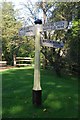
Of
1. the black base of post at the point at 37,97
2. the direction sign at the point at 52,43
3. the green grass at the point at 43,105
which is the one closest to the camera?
the green grass at the point at 43,105

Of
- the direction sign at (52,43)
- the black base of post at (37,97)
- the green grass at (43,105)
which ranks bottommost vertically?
the green grass at (43,105)

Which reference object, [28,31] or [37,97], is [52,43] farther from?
[37,97]

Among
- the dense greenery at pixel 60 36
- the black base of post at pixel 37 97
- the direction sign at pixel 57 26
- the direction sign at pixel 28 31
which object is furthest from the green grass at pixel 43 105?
the dense greenery at pixel 60 36

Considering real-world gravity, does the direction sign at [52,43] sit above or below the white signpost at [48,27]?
below

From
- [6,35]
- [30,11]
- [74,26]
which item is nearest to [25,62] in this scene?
[6,35]

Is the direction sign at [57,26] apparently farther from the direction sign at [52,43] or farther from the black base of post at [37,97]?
the black base of post at [37,97]

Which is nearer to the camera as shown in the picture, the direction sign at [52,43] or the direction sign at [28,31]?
the direction sign at [52,43]

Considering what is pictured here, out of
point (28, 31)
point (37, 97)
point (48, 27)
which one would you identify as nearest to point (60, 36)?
point (28, 31)

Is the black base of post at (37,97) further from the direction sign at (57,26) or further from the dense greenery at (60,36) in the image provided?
the dense greenery at (60,36)

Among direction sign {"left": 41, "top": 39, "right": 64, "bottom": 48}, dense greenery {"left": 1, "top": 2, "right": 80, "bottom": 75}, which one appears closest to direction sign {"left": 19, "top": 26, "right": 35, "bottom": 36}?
direction sign {"left": 41, "top": 39, "right": 64, "bottom": 48}

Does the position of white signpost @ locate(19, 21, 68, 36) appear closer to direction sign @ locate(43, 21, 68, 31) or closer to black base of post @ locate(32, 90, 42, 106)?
direction sign @ locate(43, 21, 68, 31)

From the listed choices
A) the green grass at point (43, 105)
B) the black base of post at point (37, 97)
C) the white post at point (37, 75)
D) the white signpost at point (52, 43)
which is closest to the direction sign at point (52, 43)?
the white signpost at point (52, 43)

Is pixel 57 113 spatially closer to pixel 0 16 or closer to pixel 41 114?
pixel 41 114

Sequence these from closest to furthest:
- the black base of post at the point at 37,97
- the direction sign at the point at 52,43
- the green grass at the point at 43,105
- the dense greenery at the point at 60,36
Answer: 1. the green grass at the point at 43,105
2. the direction sign at the point at 52,43
3. the black base of post at the point at 37,97
4. the dense greenery at the point at 60,36
